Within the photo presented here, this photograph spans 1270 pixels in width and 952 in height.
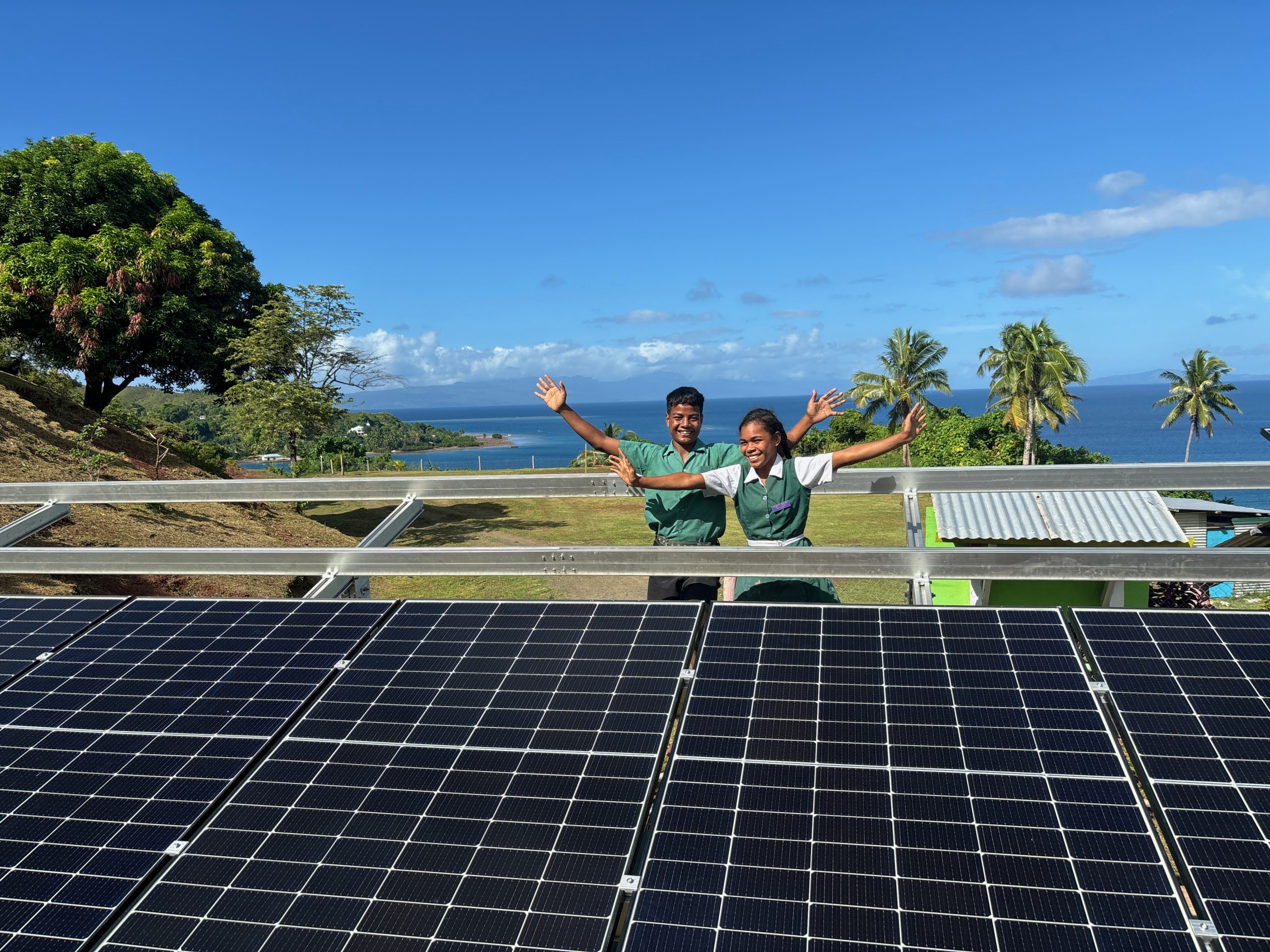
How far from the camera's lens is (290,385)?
2503cm

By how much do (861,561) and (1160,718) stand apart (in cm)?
153

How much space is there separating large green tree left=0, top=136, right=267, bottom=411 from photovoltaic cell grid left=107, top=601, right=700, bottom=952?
23018mm

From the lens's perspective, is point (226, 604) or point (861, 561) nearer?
point (861, 561)

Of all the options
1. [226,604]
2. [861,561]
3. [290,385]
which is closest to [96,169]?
[290,385]

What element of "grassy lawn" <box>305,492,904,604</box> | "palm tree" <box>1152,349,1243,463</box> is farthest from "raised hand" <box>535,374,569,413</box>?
"palm tree" <box>1152,349,1243,463</box>

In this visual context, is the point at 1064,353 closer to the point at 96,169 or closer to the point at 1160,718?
the point at 96,169

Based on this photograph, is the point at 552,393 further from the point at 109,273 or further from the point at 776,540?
the point at 109,273

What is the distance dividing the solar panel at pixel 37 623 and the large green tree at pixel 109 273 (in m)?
20.5

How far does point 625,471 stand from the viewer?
16.9ft

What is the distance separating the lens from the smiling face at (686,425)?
604 cm

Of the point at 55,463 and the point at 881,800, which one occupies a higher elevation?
the point at 55,463

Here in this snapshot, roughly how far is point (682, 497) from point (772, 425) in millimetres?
816

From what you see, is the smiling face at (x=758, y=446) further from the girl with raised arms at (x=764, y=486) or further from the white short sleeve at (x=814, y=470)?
the white short sleeve at (x=814, y=470)

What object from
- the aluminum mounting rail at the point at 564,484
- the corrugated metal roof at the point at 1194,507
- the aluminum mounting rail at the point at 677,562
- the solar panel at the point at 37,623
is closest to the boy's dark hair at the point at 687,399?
the aluminum mounting rail at the point at 564,484
